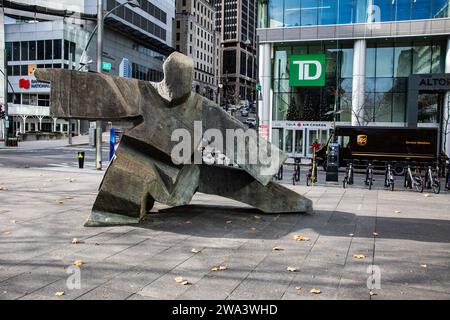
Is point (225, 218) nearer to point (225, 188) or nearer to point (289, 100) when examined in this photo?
point (225, 188)

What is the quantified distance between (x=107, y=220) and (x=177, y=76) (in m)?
3.09

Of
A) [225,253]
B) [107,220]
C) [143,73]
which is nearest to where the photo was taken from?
[225,253]

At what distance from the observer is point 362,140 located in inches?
1037

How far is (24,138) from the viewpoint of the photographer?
162ft

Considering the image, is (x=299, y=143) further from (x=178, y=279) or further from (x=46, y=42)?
(x=46, y=42)

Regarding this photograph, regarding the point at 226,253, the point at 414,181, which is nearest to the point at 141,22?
the point at 414,181

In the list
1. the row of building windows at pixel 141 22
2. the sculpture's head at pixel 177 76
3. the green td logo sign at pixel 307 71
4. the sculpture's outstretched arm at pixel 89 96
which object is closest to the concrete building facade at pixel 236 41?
the row of building windows at pixel 141 22

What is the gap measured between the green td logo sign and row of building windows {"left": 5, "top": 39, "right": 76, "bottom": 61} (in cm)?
3462

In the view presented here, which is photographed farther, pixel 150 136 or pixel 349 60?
pixel 349 60

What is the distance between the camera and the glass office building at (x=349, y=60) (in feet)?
110

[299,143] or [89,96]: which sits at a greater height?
[89,96]

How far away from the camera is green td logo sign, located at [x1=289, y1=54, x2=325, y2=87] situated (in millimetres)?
36000

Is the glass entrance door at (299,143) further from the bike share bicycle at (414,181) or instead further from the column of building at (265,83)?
the bike share bicycle at (414,181)
